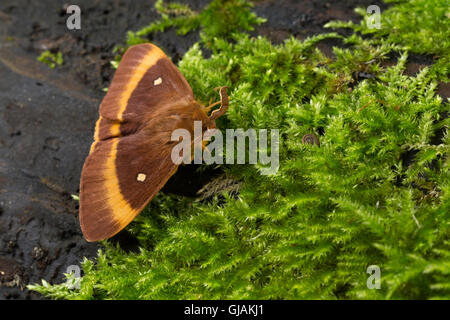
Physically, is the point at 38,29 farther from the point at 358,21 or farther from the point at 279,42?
the point at 358,21

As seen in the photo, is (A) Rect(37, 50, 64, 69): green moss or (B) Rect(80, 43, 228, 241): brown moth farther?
(A) Rect(37, 50, 64, 69): green moss

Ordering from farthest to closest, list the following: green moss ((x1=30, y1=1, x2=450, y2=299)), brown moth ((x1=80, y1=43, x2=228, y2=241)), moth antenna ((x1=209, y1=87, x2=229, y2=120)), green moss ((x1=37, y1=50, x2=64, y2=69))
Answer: green moss ((x1=37, y1=50, x2=64, y2=69))
moth antenna ((x1=209, y1=87, x2=229, y2=120))
brown moth ((x1=80, y1=43, x2=228, y2=241))
green moss ((x1=30, y1=1, x2=450, y2=299))

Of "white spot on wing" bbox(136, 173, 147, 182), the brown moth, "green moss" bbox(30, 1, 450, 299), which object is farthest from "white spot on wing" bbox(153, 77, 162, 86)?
"white spot on wing" bbox(136, 173, 147, 182)

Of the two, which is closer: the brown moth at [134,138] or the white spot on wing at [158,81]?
the brown moth at [134,138]

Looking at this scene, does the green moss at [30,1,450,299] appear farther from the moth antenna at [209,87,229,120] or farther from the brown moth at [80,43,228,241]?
the brown moth at [80,43,228,241]

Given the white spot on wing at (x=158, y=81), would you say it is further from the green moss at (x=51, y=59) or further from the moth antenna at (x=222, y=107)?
the green moss at (x=51, y=59)

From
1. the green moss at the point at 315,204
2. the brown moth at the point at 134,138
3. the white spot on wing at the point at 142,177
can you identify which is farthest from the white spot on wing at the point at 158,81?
the white spot on wing at the point at 142,177
